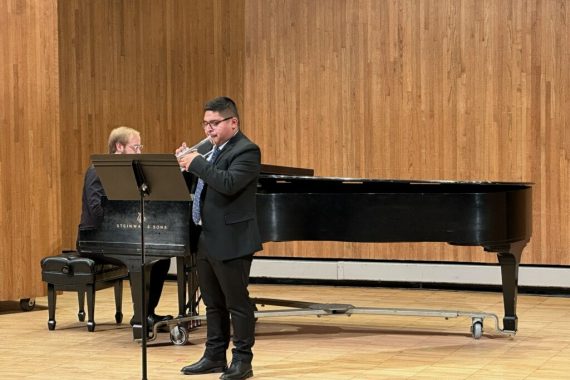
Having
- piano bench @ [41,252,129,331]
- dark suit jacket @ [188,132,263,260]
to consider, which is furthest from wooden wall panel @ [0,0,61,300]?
dark suit jacket @ [188,132,263,260]

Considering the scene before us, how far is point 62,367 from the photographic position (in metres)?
5.83

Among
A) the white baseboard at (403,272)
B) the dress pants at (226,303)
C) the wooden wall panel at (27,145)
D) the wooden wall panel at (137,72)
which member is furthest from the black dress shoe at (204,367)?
the wooden wall panel at (137,72)

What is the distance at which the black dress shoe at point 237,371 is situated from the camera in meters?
5.25

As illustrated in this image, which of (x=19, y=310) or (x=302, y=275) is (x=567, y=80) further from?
(x=19, y=310)

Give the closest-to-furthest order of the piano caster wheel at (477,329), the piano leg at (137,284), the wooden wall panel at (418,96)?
the piano leg at (137,284), the piano caster wheel at (477,329), the wooden wall panel at (418,96)

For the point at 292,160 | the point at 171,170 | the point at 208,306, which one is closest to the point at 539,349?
the point at 208,306

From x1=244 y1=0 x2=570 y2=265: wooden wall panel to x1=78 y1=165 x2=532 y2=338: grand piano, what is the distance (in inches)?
88.6

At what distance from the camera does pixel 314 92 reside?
9.44 metres

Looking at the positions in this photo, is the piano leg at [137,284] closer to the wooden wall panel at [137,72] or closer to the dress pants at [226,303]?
the dress pants at [226,303]

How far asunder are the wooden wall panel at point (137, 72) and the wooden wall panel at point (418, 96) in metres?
0.49

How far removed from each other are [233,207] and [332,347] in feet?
4.92

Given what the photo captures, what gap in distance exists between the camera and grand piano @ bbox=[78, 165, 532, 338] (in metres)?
6.26

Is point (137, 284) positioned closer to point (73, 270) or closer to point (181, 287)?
point (181, 287)

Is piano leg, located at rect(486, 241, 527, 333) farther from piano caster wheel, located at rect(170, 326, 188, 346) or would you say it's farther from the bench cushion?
the bench cushion
